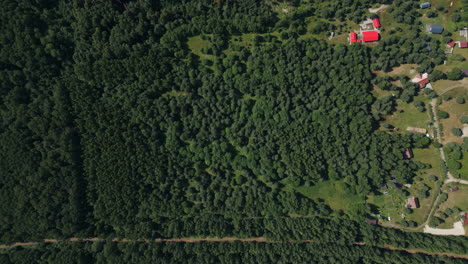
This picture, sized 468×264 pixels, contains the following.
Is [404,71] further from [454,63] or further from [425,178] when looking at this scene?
[425,178]

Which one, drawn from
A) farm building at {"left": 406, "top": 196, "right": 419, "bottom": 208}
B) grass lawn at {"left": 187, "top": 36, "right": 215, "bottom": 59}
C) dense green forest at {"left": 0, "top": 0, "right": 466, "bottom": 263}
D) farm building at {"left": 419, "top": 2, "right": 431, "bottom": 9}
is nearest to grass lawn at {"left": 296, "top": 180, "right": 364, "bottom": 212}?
dense green forest at {"left": 0, "top": 0, "right": 466, "bottom": 263}

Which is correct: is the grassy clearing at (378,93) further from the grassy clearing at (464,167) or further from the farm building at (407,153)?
the grassy clearing at (464,167)

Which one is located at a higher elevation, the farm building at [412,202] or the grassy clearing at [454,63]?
the grassy clearing at [454,63]

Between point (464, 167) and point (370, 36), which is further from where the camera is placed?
point (370, 36)

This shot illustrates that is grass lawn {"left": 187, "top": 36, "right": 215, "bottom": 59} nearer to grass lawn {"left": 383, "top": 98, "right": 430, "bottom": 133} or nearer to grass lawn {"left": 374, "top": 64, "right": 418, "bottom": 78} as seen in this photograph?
grass lawn {"left": 374, "top": 64, "right": 418, "bottom": 78}

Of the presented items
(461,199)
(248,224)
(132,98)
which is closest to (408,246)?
(461,199)

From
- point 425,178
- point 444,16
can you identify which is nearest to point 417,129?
point 425,178

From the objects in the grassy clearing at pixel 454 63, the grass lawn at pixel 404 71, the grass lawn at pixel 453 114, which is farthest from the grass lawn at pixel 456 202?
the grass lawn at pixel 404 71
